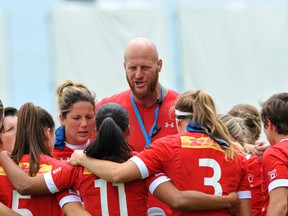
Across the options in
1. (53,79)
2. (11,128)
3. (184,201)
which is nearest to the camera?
(184,201)

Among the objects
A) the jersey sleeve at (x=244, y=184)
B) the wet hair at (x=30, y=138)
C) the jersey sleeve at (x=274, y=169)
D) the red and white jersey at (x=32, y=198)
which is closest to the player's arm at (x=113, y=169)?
the red and white jersey at (x=32, y=198)

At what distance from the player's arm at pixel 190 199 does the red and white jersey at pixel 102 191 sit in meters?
0.08

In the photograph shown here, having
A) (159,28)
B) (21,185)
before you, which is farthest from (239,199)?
(159,28)

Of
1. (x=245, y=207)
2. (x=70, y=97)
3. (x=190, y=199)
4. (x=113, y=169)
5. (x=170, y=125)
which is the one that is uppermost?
(x=70, y=97)

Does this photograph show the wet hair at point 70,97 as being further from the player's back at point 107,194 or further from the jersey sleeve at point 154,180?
the jersey sleeve at point 154,180

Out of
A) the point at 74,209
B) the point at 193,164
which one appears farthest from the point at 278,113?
the point at 74,209

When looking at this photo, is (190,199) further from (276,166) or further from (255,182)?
(255,182)

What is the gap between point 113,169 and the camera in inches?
230

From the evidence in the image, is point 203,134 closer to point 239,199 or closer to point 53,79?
point 239,199

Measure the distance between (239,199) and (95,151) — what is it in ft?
3.48

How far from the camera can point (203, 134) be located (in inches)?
236

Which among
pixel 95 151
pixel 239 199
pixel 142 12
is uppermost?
pixel 142 12

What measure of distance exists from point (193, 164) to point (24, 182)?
1.18 metres

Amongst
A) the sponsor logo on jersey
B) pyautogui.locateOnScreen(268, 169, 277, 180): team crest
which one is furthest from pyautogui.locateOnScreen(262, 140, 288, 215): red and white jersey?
the sponsor logo on jersey
